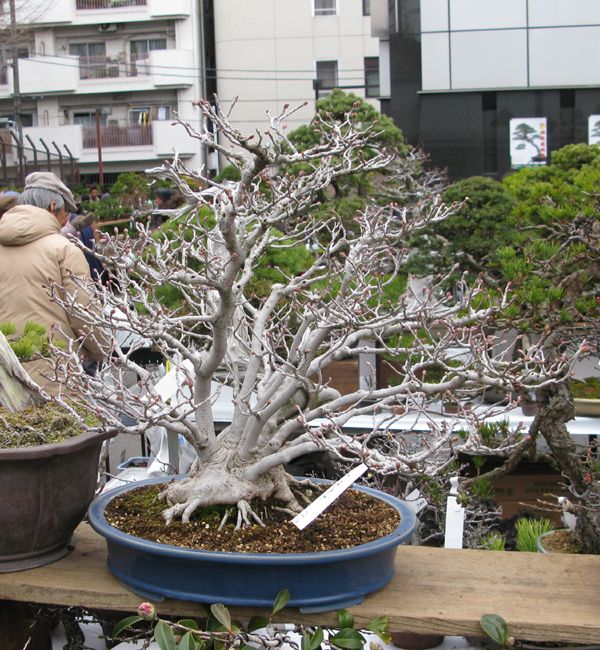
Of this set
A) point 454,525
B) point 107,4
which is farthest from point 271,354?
point 107,4

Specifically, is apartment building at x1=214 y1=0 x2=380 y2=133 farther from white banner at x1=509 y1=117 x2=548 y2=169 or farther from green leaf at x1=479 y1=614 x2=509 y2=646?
green leaf at x1=479 y1=614 x2=509 y2=646

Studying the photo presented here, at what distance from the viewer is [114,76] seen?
2364 cm

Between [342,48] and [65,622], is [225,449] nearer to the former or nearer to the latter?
[65,622]

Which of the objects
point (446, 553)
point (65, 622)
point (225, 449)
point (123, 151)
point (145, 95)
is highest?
point (145, 95)

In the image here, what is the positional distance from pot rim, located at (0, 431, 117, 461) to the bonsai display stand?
0.76ft

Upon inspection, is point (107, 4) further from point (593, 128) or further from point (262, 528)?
point (262, 528)

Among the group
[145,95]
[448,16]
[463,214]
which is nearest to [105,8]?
[145,95]

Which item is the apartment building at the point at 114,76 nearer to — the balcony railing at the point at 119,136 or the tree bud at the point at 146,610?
the balcony railing at the point at 119,136

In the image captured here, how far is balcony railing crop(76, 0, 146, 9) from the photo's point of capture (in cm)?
2342

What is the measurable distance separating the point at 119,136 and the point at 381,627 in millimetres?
23551

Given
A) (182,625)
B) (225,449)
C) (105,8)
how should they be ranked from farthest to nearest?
(105,8) < (225,449) < (182,625)

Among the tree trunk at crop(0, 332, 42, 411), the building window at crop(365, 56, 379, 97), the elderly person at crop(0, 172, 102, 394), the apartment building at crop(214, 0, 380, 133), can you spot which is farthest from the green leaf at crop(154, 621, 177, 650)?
the building window at crop(365, 56, 379, 97)

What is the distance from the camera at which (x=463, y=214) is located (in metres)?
4.16

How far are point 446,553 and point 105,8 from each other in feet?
80.2
